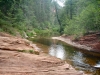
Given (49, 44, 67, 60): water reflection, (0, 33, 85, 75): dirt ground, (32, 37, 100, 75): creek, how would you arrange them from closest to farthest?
(0, 33, 85, 75): dirt ground → (32, 37, 100, 75): creek → (49, 44, 67, 60): water reflection

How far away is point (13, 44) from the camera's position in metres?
17.0

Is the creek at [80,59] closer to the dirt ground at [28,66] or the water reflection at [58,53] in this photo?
the water reflection at [58,53]

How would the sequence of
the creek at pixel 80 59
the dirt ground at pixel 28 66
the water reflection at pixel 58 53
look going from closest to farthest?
the dirt ground at pixel 28 66
the creek at pixel 80 59
the water reflection at pixel 58 53

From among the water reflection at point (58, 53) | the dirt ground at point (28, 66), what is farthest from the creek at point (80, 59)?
the dirt ground at point (28, 66)

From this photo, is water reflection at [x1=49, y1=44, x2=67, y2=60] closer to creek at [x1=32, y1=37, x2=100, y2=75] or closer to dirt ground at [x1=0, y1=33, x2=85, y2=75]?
creek at [x1=32, y1=37, x2=100, y2=75]

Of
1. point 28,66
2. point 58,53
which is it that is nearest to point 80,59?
point 58,53

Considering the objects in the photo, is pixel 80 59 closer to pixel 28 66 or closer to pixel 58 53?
pixel 58 53

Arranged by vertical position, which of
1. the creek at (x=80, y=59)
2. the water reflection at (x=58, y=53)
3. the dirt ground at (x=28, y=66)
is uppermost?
the dirt ground at (x=28, y=66)

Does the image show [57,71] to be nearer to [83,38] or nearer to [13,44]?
[13,44]

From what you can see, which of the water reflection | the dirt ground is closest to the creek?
the water reflection

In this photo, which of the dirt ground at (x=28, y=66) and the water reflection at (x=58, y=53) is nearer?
the dirt ground at (x=28, y=66)

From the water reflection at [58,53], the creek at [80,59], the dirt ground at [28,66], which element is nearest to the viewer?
the dirt ground at [28,66]

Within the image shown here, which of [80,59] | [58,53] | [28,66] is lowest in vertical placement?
[80,59]

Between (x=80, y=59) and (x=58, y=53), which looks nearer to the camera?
(x=80, y=59)
